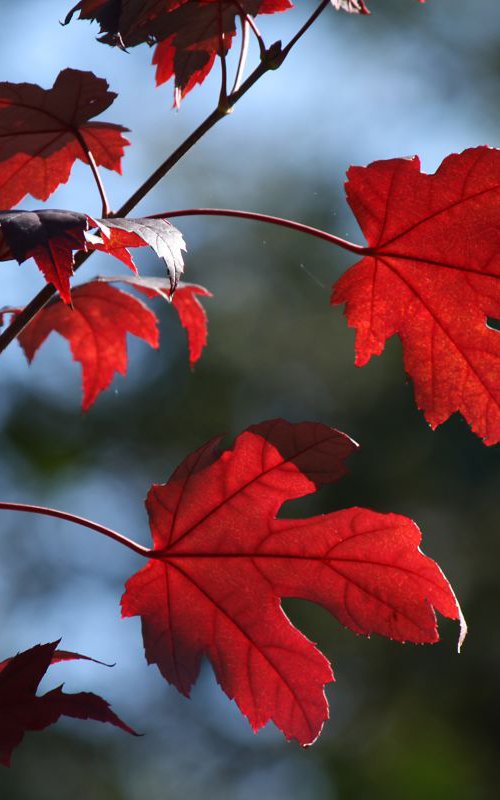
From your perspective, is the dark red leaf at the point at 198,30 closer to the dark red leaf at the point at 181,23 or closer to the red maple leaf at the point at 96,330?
the dark red leaf at the point at 181,23

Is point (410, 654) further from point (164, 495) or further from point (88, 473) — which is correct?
point (164, 495)

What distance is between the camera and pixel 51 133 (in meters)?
1.08

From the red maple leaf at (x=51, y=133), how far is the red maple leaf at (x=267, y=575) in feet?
1.28

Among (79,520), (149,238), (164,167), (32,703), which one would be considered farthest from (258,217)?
(32,703)

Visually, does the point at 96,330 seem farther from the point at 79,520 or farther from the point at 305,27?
the point at 305,27

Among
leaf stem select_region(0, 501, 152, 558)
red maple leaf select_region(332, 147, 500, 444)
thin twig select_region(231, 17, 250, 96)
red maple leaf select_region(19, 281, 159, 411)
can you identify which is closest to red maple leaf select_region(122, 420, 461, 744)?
leaf stem select_region(0, 501, 152, 558)

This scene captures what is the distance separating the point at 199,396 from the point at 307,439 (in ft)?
18.8

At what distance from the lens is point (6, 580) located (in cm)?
730

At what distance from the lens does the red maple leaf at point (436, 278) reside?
0.97 metres

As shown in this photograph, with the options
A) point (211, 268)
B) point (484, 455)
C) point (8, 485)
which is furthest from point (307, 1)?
point (8, 485)

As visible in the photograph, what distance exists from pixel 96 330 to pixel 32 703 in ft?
2.40

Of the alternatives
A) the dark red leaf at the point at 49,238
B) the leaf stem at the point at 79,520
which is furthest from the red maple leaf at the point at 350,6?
the leaf stem at the point at 79,520

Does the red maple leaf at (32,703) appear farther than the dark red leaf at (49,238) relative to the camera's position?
Yes

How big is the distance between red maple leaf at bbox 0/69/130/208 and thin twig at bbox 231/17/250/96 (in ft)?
0.44
